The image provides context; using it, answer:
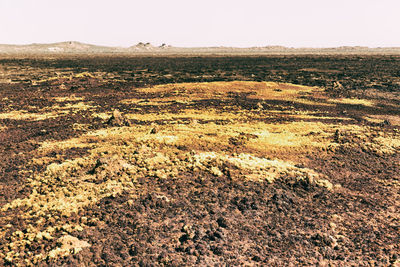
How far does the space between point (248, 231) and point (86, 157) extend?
22.9 feet

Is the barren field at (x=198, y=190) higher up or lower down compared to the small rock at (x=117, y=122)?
lower down

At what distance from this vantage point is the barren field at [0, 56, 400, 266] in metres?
6.30

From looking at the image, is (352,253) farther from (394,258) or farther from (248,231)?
(248,231)

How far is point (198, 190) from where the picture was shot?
870cm

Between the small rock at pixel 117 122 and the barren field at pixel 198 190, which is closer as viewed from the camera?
the barren field at pixel 198 190

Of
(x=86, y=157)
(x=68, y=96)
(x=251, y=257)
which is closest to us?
(x=251, y=257)

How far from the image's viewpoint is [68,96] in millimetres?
23641

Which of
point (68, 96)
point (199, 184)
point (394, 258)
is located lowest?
point (394, 258)

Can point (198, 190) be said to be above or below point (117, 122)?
below

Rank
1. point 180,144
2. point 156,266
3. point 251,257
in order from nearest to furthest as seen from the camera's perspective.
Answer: point 156,266 → point 251,257 → point 180,144

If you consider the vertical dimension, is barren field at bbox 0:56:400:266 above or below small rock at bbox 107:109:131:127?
below

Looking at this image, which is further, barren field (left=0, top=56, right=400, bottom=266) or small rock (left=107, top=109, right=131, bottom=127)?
small rock (left=107, top=109, right=131, bottom=127)

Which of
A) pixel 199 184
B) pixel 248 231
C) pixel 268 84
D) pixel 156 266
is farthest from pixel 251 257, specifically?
pixel 268 84

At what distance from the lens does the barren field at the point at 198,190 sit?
6.30 meters
